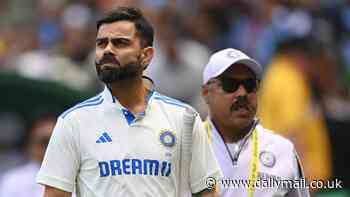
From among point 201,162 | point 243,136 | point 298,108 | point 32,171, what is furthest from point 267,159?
point 298,108

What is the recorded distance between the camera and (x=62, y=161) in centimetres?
762

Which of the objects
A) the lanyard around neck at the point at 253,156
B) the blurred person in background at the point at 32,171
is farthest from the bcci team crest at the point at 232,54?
the blurred person in background at the point at 32,171

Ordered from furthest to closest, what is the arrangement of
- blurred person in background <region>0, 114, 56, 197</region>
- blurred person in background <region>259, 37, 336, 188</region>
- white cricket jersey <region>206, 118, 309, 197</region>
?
blurred person in background <region>259, 37, 336, 188</region> → blurred person in background <region>0, 114, 56, 197</region> → white cricket jersey <region>206, 118, 309, 197</region>

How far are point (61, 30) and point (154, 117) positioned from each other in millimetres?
9226

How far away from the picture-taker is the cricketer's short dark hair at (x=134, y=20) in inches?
307

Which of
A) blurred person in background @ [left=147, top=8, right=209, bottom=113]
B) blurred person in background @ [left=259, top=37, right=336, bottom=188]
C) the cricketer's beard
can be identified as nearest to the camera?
the cricketer's beard

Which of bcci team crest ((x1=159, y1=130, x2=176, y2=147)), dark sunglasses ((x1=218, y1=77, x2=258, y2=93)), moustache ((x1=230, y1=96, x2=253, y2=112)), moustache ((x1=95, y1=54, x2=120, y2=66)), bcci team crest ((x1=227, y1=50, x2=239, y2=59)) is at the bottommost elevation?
bcci team crest ((x1=159, y1=130, x2=176, y2=147))

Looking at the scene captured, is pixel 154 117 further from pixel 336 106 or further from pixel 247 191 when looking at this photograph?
pixel 336 106

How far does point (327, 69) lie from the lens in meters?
13.6

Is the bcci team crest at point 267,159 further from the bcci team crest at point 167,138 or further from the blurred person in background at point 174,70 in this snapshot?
the blurred person in background at point 174,70

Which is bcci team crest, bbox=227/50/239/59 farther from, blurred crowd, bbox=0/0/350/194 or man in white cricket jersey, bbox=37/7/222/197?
blurred crowd, bbox=0/0/350/194

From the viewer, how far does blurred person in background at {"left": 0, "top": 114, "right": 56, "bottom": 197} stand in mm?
11117

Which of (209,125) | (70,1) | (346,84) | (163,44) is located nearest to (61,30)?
(70,1)

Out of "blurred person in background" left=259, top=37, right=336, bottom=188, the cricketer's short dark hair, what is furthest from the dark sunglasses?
"blurred person in background" left=259, top=37, right=336, bottom=188
